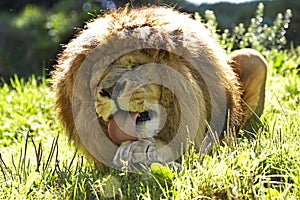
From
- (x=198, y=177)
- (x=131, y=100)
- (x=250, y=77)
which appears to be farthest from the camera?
(x=250, y=77)

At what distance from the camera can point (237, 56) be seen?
3756 millimetres

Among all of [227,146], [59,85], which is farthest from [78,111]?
[227,146]

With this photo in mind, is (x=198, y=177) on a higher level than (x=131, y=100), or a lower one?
lower

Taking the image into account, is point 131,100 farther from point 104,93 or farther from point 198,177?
point 198,177

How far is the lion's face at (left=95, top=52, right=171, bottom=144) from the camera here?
9.43ft

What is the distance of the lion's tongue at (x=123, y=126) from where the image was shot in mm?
2926

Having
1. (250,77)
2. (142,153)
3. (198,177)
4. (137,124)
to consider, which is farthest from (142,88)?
(250,77)

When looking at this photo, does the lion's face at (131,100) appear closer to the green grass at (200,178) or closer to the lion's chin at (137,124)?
the lion's chin at (137,124)

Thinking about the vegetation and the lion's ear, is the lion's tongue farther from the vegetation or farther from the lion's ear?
the lion's ear

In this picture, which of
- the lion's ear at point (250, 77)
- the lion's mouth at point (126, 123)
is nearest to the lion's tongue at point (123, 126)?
the lion's mouth at point (126, 123)

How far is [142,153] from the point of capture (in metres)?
2.95

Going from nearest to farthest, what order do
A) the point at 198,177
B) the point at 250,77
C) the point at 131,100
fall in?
the point at 198,177, the point at 131,100, the point at 250,77

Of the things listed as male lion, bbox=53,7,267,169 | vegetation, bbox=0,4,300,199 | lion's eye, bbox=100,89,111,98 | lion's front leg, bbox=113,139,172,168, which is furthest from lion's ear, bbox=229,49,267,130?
lion's eye, bbox=100,89,111,98

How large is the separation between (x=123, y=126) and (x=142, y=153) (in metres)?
0.16
